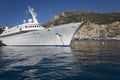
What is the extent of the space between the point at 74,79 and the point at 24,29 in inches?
2475

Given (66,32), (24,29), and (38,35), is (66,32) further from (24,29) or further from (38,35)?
(24,29)

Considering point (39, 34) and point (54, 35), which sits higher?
point (39, 34)

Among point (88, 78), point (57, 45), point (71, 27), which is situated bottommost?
point (88, 78)

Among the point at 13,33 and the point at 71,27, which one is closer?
the point at 71,27

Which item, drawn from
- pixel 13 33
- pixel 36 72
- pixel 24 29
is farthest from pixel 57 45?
pixel 36 72

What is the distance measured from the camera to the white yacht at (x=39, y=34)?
229 ft

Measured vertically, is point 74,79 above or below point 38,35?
below

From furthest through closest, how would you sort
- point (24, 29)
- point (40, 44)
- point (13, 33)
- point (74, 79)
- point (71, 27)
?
1. point (13, 33)
2. point (24, 29)
3. point (40, 44)
4. point (71, 27)
5. point (74, 79)

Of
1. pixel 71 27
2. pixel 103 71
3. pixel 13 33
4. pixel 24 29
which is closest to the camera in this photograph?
pixel 103 71

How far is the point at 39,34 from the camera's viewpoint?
2894 inches

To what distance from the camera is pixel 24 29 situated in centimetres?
7950

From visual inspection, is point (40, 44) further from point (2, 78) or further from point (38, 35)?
point (2, 78)

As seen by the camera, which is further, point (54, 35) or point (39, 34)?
point (39, 34)

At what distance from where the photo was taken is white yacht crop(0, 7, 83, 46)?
69.8 metres
